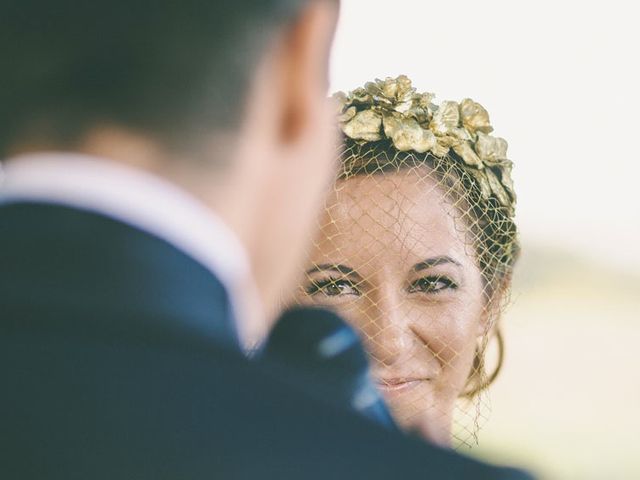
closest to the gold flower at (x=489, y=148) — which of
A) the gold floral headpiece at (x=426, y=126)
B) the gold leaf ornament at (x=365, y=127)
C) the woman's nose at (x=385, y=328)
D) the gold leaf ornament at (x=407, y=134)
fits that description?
the gold floral headpiece at (x=426, y=126)

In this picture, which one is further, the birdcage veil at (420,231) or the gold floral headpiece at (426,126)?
the gold floral headpiece at (426,126)

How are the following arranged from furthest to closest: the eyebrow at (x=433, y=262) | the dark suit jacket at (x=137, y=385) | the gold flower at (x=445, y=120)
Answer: the gold flower at (x=445, y=120)
the eyebrow at (x=433, y=262)
the dark suit jacket at (x=137, y=385)

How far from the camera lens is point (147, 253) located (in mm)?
679

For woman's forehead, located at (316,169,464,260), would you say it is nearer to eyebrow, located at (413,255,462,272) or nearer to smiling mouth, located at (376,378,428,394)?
eyebrow, located at (413,255,462,272)

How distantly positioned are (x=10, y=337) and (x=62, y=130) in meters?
Result: 0.14

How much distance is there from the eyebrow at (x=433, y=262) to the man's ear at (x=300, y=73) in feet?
4.55

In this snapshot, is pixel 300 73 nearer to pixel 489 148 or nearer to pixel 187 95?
pixel 187 95

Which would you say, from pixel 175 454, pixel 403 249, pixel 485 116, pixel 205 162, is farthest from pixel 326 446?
pixel 485 116

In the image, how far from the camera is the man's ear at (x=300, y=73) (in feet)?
2.42

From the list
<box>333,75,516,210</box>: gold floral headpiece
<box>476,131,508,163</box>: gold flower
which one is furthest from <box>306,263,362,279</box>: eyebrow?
<box>476,131,508,163</box>: gold flower

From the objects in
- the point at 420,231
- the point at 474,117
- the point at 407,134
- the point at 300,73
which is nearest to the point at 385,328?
the point at 420,231

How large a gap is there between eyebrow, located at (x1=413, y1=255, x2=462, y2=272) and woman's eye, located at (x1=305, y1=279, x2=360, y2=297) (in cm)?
14

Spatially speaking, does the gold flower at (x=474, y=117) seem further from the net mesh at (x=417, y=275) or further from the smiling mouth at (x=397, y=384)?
the smiling mouth at (x=397, y=384)

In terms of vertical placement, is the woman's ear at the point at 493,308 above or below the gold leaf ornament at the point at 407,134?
below
